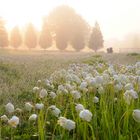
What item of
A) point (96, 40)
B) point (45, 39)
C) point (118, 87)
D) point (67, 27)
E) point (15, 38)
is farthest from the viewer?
point (15, 38)

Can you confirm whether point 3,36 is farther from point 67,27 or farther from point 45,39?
point 67,27

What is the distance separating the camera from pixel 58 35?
287 feet

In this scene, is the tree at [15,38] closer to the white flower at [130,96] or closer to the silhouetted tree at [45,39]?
the silhouetted tree at [45,39]

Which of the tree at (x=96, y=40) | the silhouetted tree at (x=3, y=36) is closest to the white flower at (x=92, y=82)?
the silhouetted tree at (x=3, y=36)

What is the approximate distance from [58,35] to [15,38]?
9.08 metres

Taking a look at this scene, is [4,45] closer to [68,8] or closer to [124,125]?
[68,8]

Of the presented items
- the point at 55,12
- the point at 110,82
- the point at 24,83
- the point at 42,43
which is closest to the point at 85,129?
the point at 110,82

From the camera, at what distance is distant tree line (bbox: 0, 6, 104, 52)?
86.6m

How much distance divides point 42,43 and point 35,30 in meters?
5.04

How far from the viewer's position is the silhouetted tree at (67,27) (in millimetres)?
87375

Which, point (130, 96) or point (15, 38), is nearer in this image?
point (130, 96)

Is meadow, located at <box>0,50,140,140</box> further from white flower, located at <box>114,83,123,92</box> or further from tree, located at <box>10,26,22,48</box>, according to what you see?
tree, located at <box>10,26,22,48</box>

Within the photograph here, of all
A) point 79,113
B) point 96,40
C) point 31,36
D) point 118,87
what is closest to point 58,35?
point 31,36

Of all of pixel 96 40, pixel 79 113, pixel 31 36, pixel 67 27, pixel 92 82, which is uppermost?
pixel 67 27
